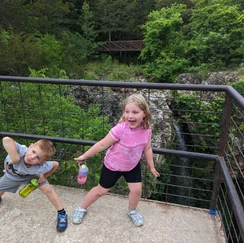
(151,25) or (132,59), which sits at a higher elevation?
(151,25)

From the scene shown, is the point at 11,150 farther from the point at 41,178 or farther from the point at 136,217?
the point at 136,217

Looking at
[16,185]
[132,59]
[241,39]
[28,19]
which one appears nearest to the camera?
[16,185]

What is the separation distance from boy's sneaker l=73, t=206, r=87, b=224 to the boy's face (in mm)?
634

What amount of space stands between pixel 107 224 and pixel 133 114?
1055 millimetres

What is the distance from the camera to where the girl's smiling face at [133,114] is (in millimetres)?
1810

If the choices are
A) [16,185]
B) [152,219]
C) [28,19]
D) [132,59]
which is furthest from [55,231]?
[132,59]

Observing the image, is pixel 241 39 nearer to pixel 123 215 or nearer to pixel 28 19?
pixel 28 19

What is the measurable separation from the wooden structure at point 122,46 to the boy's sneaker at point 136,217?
23.3 m

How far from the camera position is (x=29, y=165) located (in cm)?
199

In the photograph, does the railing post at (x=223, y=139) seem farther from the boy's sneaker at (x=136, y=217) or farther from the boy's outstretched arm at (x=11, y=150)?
the boy's outstretched arm at (x=11, y=150)

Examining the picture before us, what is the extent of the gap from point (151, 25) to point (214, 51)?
4870 mm

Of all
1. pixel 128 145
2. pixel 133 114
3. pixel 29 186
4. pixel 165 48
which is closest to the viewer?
pixel 133 114

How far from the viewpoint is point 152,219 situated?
2285 millimetres

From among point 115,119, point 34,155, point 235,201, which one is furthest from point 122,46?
point 235,201
